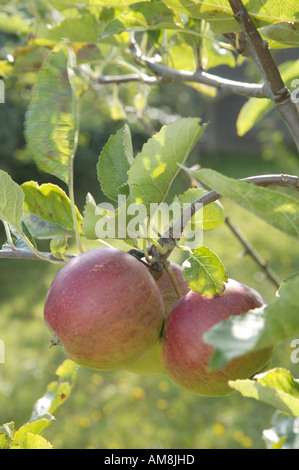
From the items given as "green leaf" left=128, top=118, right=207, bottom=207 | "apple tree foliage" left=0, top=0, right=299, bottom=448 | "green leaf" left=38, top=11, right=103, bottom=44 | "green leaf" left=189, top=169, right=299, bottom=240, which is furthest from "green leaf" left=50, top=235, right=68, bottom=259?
"green leaf" left=38, top=11, right=103, bottom=44

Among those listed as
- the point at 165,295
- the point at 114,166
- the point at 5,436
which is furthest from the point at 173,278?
the point at 5,436

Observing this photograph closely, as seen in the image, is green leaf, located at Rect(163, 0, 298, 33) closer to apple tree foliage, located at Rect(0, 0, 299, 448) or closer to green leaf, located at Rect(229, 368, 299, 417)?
apple tree foliage, located at Rect(0, 0, 299, 448)

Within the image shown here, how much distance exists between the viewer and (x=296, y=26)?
0.58 metres

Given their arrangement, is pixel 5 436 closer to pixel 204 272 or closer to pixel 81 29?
pixel 204 272

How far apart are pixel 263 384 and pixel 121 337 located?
0.56ft

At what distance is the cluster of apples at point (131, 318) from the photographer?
0.57 m

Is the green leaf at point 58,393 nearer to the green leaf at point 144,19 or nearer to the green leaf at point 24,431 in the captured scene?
the green leaf at point 24,431

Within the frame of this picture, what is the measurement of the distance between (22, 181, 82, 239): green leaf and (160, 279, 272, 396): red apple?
0.19 meters

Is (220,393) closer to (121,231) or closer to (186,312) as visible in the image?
(186,312)

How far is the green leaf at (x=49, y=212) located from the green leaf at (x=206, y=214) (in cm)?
15

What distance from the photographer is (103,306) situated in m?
0.57

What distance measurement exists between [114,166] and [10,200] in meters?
0.13

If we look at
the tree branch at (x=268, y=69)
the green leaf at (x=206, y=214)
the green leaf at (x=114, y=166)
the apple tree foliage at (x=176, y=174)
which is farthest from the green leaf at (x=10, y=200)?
the tree branch at (x=268, y=69)

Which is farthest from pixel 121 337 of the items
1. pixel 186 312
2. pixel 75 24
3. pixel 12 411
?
pixel 12 411
